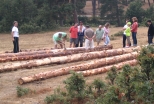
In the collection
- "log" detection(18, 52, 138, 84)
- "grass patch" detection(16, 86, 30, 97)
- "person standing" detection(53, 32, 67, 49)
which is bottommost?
"grass patch" detection(16, 86, 30, 97)

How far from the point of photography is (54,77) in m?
11.5

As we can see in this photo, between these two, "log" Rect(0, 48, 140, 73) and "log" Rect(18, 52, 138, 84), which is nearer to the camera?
"log" Rect(18, 52, 138, 84)

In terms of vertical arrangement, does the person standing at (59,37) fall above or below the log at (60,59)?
above

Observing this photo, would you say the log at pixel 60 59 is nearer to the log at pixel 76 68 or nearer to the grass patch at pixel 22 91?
the log at pixel 76 68

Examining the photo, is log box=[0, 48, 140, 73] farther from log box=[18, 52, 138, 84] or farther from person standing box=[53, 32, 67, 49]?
person standing box=[53, 32, 67, 49]

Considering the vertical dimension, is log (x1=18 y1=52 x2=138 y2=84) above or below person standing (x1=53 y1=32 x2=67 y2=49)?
below

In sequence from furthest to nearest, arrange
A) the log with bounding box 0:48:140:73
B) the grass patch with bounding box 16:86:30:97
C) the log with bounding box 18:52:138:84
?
the log with bounding box 0:48:140:73 < the log with bounding box 18:52:138:84 < the grass patch with bounding box 16:86:30:97

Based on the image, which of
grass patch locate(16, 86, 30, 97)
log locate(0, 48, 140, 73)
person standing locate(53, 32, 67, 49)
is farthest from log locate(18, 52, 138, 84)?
person standing locate(53, 32, 67, 49)

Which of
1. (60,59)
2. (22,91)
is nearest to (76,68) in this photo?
(60,59)

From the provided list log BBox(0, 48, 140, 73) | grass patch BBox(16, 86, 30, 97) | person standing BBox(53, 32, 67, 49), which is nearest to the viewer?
grass patch BBox(16, 86, 30, 97)

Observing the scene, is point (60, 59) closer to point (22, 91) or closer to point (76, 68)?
point (76, 68)

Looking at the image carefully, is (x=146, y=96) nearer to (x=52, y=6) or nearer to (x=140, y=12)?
(x=52, y=6)

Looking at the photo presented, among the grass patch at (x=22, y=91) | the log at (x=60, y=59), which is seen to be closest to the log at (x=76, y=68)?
the grass patch at (x=22, y=91)

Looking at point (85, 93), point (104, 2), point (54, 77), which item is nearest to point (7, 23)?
point (104, 2)
